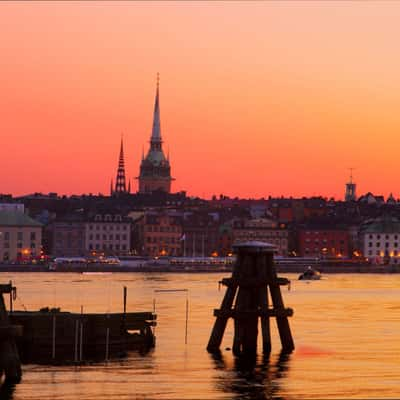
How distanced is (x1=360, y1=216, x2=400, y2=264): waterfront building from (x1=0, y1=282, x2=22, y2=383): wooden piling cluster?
15291 centimetres

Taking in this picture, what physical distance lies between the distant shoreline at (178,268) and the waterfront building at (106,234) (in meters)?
16.6

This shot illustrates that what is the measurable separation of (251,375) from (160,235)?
494ft

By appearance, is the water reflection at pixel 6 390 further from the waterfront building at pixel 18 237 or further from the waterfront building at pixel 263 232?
the waterfront building at pixel 263 232

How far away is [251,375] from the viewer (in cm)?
3650

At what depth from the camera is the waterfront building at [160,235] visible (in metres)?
186

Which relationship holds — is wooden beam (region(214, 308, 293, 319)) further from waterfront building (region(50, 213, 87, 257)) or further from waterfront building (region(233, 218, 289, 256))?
waterfront building (region(50, 213, 87, 257))

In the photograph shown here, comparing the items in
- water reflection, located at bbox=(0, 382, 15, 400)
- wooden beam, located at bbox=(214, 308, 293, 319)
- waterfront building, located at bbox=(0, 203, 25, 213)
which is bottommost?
water reflection, located at bbox=(0, 382, 15, 400)

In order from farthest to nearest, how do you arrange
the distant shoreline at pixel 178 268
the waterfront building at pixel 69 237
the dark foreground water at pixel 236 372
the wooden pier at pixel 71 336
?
1. the waterfront building at pixel 69 237
2. the distant shoreline at pixel 178 268
3. the wooden pier at pixel 71 336
4. the dark foreground water at pixel 236 372

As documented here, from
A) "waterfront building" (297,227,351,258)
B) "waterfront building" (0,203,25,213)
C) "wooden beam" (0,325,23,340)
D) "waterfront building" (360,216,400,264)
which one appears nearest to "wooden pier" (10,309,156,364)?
"wooden beam" (0,325,23,340)

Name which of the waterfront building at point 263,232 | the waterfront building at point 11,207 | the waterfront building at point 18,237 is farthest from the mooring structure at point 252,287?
the waterfront building at point 263,232

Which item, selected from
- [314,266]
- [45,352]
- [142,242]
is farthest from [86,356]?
[142,242]

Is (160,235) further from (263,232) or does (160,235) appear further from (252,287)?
(252,287)

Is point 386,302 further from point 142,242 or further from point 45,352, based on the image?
point 142,242

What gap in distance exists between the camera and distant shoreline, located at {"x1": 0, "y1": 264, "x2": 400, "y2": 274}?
529 feet
